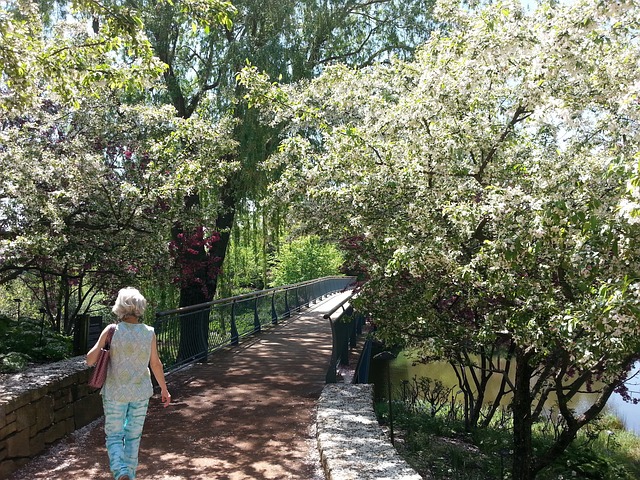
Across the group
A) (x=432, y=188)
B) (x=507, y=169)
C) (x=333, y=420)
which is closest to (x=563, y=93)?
(x=507, y=169)

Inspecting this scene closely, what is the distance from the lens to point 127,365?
4.98 metres

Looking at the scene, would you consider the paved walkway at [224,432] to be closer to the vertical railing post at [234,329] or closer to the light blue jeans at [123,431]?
the light blue jeans at [123,431]

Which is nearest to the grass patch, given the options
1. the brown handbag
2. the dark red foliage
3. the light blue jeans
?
the light blue jeans

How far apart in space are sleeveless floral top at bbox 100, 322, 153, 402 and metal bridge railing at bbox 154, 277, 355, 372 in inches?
189

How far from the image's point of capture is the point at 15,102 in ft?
27.8

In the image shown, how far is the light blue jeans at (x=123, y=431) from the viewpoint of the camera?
4.95 meters

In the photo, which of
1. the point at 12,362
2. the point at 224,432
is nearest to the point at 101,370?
the point at 224,432

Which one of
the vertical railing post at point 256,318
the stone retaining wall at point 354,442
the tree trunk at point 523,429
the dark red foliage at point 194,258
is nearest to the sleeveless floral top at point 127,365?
the stone retaining wall at point 354,442

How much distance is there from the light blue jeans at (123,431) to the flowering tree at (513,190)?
2.57 meters

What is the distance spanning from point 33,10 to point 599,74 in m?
7.15

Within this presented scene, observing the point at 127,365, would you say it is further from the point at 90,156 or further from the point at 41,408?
the point at 90,156

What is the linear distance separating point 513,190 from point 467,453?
4.47 meters

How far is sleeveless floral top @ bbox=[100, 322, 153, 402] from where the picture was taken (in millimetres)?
4969

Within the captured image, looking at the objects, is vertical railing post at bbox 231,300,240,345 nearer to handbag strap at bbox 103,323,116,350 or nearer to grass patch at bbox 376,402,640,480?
grass patch at bbox 376,402,640,480
